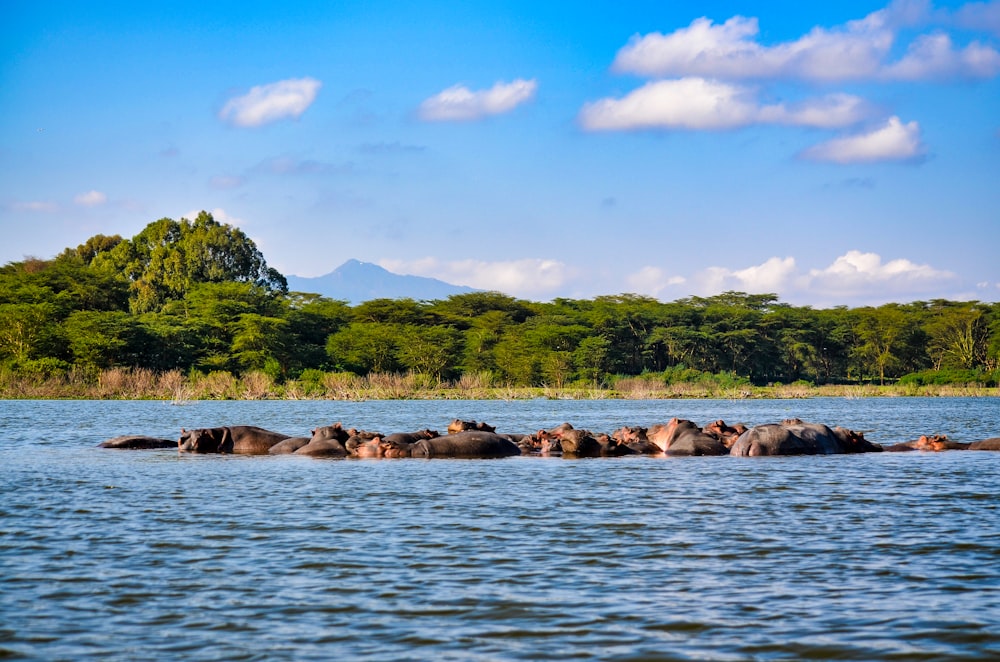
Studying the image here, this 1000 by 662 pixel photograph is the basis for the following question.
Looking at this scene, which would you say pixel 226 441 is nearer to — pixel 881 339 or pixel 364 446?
pixel 364 446

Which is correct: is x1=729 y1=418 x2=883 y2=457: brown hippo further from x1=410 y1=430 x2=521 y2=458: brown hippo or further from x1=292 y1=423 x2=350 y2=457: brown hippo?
x1=292 y1=423 x2=350 y2=457: brown hippo

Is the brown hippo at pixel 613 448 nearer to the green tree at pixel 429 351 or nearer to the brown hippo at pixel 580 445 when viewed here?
the brown hippo at pixel 580 445

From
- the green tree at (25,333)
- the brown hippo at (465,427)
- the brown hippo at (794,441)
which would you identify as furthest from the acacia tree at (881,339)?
the brown hippo at (465,427)

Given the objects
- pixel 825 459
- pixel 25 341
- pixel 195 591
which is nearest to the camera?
pixel 195 591

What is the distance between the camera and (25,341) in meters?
71.0

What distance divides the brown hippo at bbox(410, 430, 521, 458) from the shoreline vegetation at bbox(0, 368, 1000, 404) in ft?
122

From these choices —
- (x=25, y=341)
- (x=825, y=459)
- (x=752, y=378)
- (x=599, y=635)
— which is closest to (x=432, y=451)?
(x=825, y=459)

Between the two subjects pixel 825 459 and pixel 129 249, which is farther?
pixel 129 249

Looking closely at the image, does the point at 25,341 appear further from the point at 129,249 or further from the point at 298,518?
the point at 298,518

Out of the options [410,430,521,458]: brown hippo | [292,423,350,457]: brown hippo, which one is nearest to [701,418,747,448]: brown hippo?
[410,430,521,458]: brown hippo

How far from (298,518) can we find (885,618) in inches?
279

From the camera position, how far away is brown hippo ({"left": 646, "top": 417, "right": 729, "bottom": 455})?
21.7m

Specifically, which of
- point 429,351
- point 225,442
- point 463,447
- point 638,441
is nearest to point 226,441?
point 225,442

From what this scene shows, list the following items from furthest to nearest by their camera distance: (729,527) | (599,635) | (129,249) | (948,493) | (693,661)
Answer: (129,249)
(948,493)
(729,527)
(599,635)
(693,661)
